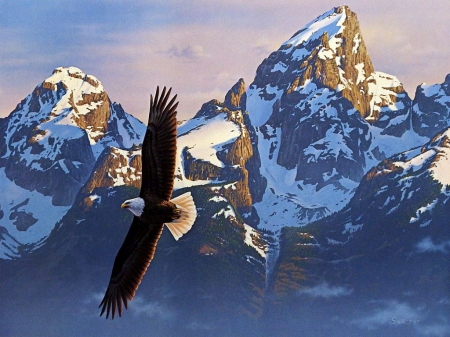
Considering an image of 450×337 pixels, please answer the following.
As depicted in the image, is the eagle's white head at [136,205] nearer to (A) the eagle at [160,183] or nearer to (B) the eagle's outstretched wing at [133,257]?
(A) the eagle at [160,183]

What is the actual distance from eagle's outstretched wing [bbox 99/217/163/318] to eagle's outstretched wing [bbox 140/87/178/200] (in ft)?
5.68

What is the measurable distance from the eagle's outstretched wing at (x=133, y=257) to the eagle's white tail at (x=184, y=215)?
42.9 inches

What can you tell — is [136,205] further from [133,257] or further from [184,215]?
[133,257]

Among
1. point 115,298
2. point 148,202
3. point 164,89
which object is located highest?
point 164,89

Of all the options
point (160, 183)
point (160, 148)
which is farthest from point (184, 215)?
point (160, 148)

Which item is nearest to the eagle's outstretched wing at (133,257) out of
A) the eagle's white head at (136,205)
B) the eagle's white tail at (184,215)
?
the eagle's white tail at (184,215)

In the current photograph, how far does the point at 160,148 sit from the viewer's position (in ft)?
101

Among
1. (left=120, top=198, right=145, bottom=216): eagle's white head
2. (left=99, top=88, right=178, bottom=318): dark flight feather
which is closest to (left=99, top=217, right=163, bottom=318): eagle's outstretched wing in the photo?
(left=99, top=88, right=178, bottom=318): dark flight feather

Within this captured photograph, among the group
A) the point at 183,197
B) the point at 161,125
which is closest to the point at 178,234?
the point at 183,197

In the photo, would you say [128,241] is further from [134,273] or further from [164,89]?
[164,89]

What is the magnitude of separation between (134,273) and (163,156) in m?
4.18

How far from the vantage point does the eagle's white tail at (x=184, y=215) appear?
31.0 meters

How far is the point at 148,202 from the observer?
31094 millimetres

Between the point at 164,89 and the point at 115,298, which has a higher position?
the point at 164,89
